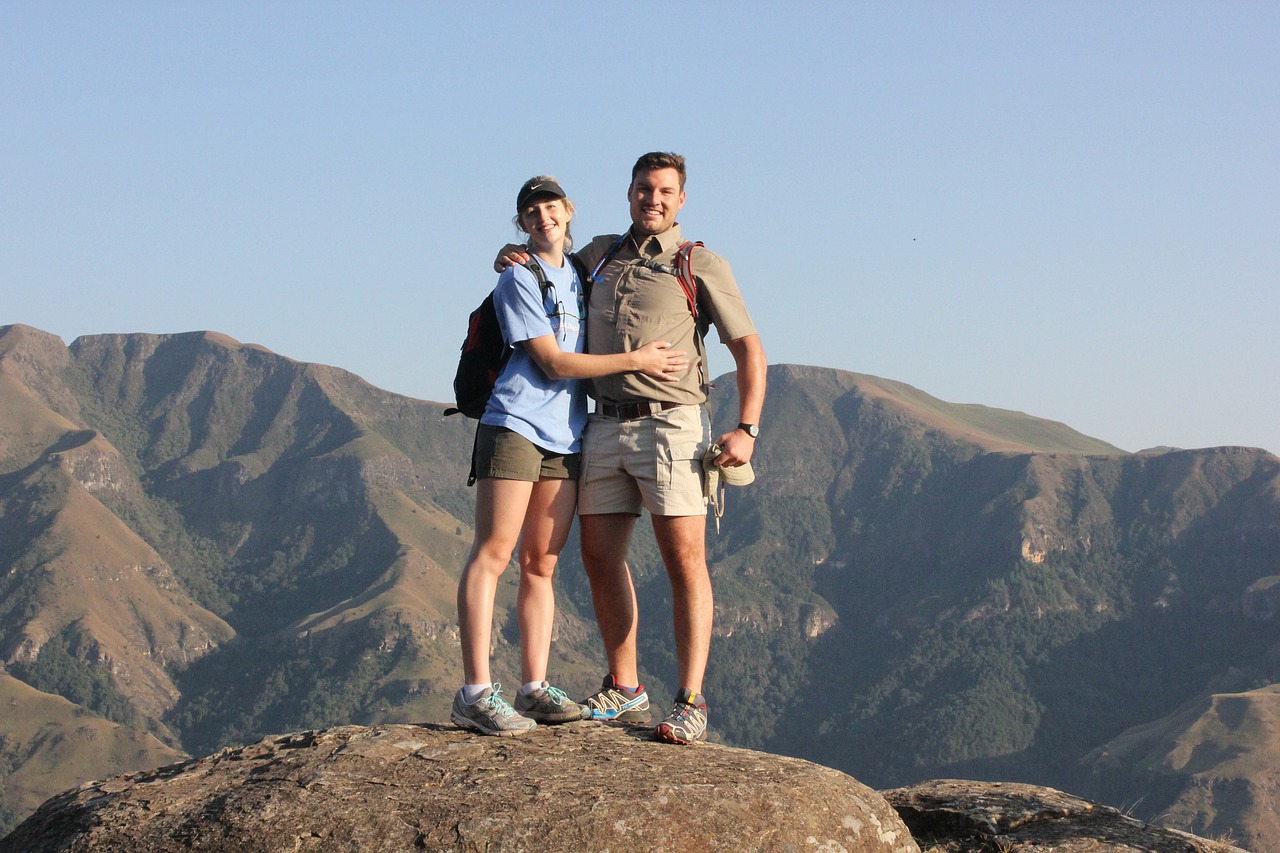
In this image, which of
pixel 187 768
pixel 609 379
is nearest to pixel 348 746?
pixel 187 768

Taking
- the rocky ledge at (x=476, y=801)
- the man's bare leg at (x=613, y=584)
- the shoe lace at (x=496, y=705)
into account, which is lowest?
the rocky ledge at (x=476, y=801)

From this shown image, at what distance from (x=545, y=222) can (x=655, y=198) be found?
2.57ft

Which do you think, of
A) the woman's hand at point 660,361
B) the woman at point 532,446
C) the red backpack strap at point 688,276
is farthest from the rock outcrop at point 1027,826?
the red backpack strap at point 688,276

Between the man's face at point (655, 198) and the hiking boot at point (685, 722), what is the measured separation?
3.18 m

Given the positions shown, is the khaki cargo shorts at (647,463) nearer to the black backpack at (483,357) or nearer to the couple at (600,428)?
the couple at (600,428)

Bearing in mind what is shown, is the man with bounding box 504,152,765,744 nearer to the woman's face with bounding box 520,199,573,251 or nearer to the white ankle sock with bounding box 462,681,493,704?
the woman's face with bounding box 520,199,573,251

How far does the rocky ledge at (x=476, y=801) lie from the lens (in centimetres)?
722

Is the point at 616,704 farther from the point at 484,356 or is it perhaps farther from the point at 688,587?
the point at 484,356

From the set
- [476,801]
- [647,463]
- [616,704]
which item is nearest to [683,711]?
[616,704]

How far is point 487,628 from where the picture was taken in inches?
350

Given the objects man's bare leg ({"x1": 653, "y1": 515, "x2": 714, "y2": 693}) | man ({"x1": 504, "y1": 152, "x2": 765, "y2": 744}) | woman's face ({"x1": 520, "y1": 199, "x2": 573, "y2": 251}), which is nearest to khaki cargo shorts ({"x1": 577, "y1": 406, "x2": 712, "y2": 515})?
man ({"x1": 504, "y1": 152, "x2": 765, "y2": 744})

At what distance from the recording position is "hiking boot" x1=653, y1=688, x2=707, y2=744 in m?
8.68

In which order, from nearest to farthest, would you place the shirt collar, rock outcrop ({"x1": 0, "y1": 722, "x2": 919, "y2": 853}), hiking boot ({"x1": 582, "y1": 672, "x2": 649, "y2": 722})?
1. rock outcrop ({"x1": 0, "y1": 722, "x2": 919, "y2": 853})
2. the shirt collar
3. hiking boot ({"x1": 582, "y1": 672, "x2": 649, "y2": 722})

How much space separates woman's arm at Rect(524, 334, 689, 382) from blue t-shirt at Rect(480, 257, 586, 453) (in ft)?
0.36
